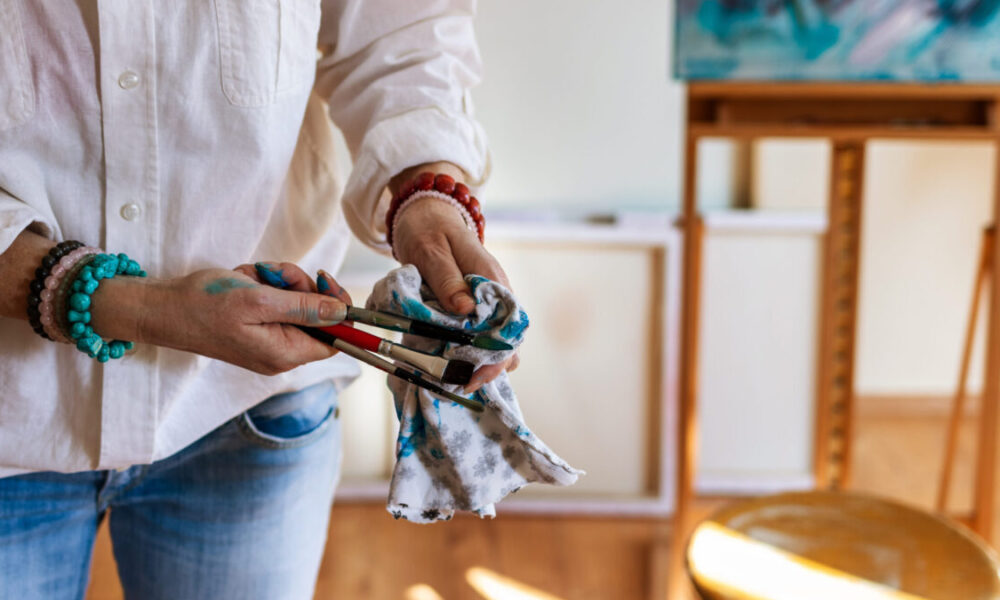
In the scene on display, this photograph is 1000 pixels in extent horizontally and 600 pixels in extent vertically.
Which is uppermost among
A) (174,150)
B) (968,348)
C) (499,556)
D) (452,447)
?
(174,150)

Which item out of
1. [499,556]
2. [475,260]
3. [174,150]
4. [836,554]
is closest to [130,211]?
[174,150]

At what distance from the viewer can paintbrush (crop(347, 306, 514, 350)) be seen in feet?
1.98

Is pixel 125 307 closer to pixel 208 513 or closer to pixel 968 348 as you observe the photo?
pixel 208 513

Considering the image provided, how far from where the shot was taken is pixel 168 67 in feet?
2.23

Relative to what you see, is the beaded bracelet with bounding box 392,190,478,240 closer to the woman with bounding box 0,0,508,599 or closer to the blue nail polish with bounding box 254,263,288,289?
the woman with bounding box 0,0,508,599

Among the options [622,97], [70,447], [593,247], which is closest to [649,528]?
[593,247]

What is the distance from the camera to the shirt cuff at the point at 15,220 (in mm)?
601

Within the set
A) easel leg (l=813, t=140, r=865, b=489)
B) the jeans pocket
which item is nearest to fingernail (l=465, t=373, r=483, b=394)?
the jeans pocket

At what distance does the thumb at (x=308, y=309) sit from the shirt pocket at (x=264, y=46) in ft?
0.61

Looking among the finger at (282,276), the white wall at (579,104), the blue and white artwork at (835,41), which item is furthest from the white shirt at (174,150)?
the white wall at (579,104)

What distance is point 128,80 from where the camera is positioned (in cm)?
66

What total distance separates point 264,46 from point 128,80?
0.34 ft

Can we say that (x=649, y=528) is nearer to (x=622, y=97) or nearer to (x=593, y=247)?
(x=593, y=247)

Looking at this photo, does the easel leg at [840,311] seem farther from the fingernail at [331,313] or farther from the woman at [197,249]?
the fingernail at [331,313]
